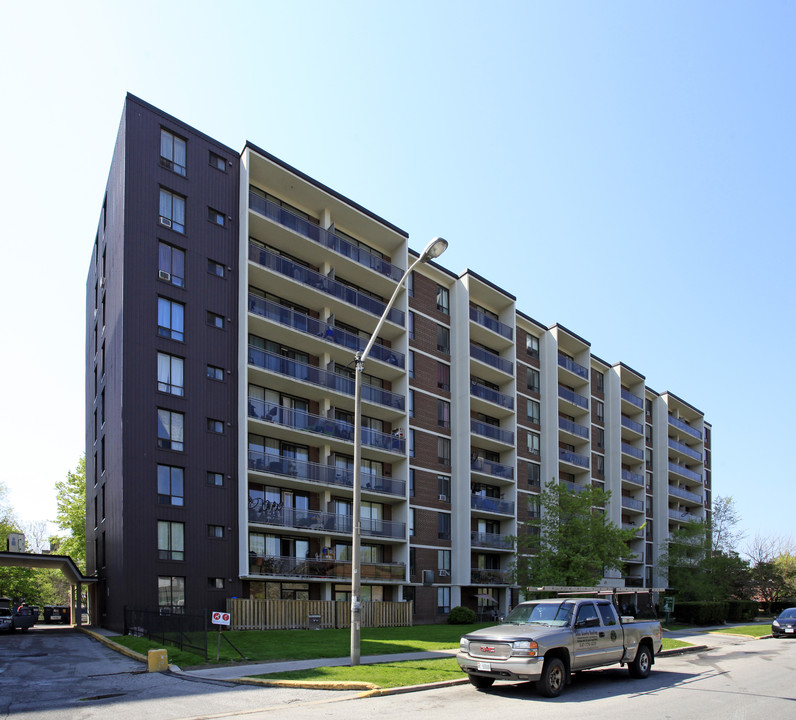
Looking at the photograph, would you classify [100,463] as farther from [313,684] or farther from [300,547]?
[313,684]

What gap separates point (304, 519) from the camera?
34188 mm

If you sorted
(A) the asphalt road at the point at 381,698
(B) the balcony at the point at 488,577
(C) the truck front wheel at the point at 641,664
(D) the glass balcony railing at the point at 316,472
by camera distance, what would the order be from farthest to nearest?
(B) the balcony at the point at 488,577, (D) the glass balcony railing at the point at 316,472, (C) the truck front wheel at the point at 641,664, (A) the asphalt road at the point at 381,698

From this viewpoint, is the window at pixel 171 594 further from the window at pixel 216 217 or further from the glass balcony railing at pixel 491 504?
the glass balcony railing at pixel 491 504

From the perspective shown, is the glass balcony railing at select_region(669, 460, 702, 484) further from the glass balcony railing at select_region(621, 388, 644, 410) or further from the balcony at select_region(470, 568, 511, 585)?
the balcony at select_region(470, 568, 511, 585)

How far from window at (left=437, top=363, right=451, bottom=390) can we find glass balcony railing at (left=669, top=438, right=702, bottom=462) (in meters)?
37.4

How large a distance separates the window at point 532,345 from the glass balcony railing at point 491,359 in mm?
4317

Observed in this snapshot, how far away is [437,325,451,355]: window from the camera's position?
4625cm

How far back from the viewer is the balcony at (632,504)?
64375 millimetres

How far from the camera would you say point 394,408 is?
40.6m

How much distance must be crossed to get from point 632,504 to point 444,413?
2828 centimetres

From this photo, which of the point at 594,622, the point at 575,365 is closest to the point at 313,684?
the point at 594,622

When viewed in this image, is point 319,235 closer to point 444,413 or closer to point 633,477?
point 444,413

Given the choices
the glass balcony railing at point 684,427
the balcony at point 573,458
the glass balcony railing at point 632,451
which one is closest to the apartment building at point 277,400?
the balcony at point 573,458

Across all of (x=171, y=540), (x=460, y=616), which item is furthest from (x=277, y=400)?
(x=460, y=616)
